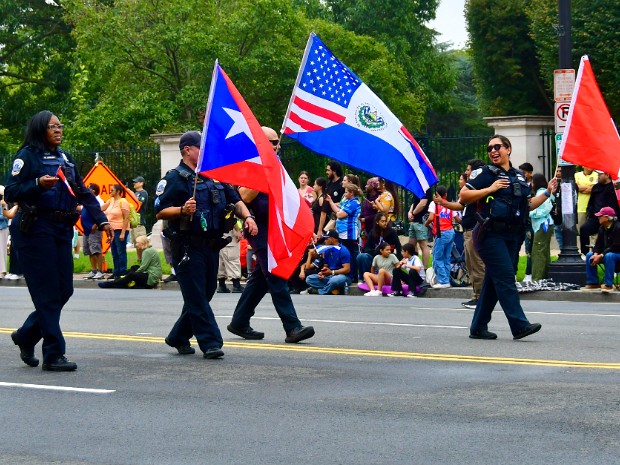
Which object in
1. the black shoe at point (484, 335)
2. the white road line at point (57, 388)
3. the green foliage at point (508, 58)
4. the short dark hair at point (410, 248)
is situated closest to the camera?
the white road line at point (57, 388)

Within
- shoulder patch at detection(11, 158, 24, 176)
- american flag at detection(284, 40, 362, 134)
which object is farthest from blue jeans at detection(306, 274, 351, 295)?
shoulder patch at detection(11, 158, 24, 176)

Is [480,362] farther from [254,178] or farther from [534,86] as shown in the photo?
[534,86]

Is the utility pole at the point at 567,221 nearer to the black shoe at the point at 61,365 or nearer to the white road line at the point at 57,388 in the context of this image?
the black shoe at the point at 61,365

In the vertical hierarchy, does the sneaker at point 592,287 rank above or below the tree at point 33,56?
below

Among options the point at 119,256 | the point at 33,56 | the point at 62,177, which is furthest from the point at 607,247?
the point at 33,56

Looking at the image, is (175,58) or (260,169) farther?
(175,58)

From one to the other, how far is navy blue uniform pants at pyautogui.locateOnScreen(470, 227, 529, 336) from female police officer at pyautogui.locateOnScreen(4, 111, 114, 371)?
155 inches

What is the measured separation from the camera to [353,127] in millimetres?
14008

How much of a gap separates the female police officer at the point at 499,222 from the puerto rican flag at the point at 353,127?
154 centimetres

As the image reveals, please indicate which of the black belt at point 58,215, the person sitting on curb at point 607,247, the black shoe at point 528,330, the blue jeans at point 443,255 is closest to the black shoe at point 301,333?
the black shoe at point 528,330

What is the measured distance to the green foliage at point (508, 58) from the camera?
5766 cm

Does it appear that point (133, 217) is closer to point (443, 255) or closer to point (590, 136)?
point (443, 255)

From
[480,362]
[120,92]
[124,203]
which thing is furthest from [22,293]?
[120,92]

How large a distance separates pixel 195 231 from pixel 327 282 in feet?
33.3
